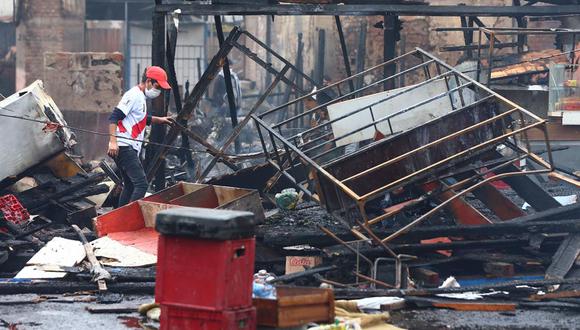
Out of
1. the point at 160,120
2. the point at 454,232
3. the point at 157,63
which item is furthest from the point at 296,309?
the point at 157,63

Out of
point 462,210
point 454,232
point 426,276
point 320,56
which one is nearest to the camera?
point 426,276

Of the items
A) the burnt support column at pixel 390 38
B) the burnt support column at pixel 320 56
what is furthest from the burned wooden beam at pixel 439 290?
the burnt support column at pixel 320 56

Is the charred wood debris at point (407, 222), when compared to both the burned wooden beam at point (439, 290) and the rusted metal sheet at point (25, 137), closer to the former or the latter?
the burned wooden beam at point (439, 290)

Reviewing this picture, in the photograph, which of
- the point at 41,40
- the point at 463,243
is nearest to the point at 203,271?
the point at 463,243

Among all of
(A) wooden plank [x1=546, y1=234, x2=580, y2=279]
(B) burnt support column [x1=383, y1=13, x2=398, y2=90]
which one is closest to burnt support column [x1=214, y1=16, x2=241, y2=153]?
(B) burnt support column [x1=383, y1=13, x2=398, y2=90]

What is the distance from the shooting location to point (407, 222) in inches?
417

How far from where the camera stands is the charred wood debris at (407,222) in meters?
9.16

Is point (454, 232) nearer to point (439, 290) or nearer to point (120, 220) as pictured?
point (439, 290)

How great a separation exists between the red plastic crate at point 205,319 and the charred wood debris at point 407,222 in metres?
1.94

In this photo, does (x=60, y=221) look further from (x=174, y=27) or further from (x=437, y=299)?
(x=437, y=299)

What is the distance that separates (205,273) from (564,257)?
409 cm

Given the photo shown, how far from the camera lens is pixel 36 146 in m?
11.8

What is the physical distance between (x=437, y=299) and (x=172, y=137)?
5374 millimetres

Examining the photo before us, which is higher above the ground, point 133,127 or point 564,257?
point 133,127
